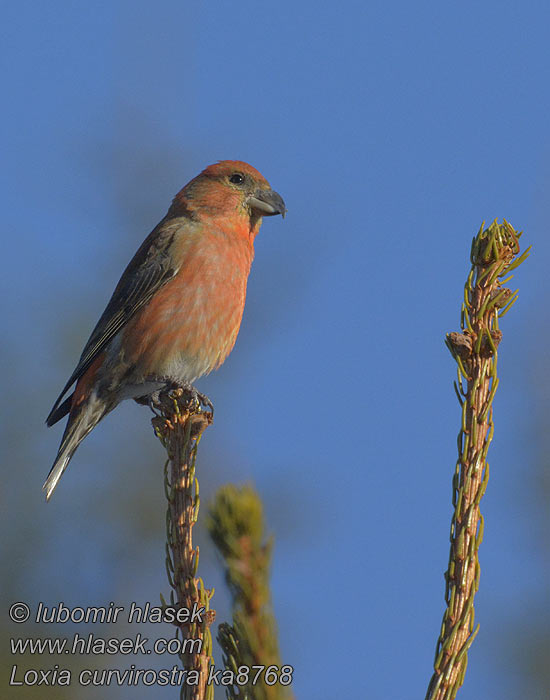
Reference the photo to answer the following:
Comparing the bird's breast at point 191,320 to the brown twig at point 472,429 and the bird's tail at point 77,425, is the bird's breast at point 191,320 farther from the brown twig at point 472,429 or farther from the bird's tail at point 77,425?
the brown twig at point 472,429

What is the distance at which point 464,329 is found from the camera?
223 cm

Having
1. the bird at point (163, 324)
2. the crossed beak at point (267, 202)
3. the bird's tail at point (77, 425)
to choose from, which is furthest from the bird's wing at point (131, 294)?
the crossed beak at point (267, 202)

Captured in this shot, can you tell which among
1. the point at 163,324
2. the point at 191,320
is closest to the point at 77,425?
the point at 163,324

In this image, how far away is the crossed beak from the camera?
5258mm

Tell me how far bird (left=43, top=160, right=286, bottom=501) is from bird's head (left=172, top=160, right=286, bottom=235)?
80 millimetres

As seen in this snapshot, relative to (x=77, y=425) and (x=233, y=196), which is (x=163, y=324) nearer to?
(x=77, y=425)

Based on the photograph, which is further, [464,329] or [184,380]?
[184,380]

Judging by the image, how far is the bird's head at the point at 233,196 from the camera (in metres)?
5.25

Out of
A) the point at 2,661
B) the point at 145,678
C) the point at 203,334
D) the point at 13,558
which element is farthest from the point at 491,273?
the point at 13,558

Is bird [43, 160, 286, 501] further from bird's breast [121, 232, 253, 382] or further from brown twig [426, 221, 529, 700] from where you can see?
brown twig [426, 221, 529, 700]

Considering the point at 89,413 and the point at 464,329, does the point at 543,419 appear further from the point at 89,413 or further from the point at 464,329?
the point at 464,329

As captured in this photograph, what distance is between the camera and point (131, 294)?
4969mm

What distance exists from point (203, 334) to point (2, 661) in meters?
A: 2.13

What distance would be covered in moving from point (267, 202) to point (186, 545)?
318 centimetres
